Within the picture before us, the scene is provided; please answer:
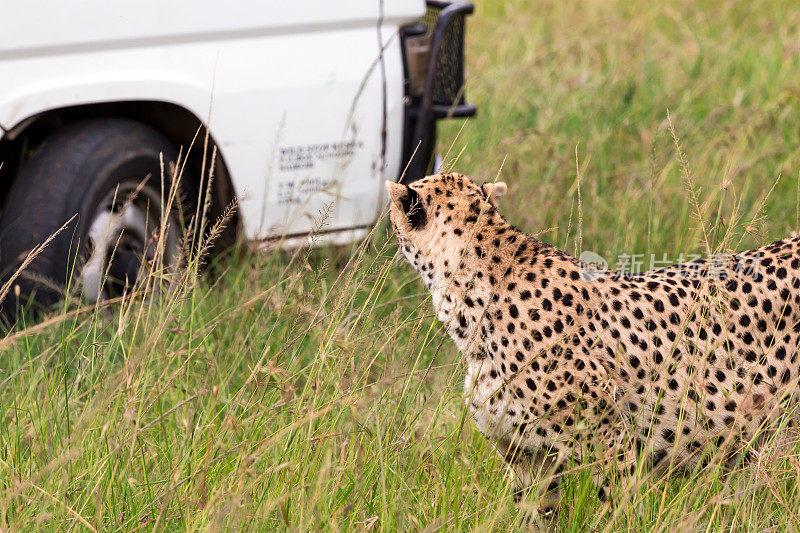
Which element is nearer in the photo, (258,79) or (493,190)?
(493,190)

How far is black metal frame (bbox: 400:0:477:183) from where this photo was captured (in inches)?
173

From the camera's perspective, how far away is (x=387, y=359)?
271cm

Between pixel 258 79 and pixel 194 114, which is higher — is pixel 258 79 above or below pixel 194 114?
above

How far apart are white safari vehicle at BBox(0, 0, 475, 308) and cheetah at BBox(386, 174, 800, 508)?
0.63 meters

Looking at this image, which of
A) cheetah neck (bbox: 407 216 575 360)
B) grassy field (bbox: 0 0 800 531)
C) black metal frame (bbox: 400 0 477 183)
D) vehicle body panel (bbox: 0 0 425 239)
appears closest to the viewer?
grassy field (bbox: 0 0 800 531)

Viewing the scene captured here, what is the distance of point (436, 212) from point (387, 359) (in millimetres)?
489

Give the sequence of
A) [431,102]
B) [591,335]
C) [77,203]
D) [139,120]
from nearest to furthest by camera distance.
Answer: [591,335] → [77,203] → [139,120] → [431,102]

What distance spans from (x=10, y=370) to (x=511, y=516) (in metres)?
1.67

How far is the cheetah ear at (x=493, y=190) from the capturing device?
3014 mm

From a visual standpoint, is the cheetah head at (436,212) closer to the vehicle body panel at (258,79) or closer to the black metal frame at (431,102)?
the vehicle body panel at (258,79)

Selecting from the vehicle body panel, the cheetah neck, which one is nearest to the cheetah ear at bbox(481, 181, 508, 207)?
the cheetah neck
